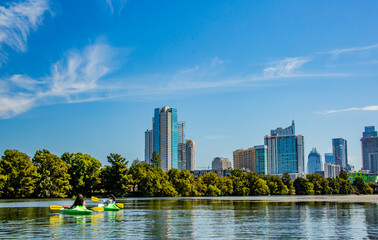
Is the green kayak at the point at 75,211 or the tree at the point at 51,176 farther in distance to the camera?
the tree at the point at 51,176

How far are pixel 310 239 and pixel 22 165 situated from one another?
8970cm

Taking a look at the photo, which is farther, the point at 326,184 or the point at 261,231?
the point at 326,184

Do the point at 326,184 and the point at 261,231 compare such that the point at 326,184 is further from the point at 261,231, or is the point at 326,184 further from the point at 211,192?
the point at 261,231

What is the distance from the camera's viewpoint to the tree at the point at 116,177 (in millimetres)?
123125

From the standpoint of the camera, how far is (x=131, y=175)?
415ft

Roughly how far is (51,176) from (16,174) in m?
10.6

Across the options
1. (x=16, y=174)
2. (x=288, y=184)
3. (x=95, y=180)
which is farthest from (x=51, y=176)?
(x=288, y=184)

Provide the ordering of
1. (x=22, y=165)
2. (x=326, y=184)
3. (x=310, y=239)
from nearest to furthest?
1. (x=310, y=239)
2. (x=22, y=165)
3. (x=326, y=184)

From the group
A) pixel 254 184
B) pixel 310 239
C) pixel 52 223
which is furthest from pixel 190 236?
pixel 254 184

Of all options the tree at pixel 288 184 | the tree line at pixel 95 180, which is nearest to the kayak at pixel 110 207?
the tree line at pixel 95 180

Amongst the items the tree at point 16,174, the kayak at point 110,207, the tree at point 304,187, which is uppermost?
the tree at point 16,174

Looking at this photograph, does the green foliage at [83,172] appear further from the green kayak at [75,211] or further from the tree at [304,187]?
the tree at [304,187]

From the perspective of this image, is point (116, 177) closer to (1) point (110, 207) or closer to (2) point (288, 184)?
(1) point (110, 207)

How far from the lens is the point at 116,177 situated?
4916 inches
